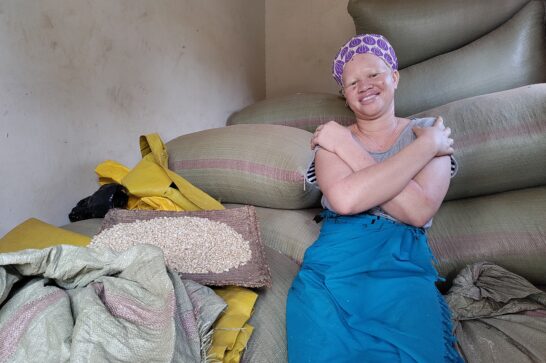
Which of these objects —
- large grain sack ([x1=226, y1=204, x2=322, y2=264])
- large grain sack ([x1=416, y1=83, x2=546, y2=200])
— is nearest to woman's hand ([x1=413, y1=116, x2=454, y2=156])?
large grain sack ([x1=416, y1=83, x2=546, y2=200])

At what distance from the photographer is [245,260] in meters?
0.75

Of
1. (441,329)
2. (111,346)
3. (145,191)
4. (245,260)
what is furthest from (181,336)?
(145,191)

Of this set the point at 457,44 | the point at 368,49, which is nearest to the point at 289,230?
the point at 368,49

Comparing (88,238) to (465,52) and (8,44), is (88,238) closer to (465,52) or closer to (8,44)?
(8,44)

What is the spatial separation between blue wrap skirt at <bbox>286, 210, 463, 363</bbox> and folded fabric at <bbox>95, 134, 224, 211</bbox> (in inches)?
15.9

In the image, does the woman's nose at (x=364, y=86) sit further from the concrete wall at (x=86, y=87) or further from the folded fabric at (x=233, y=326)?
the concrete wall at (x=86, y=87)

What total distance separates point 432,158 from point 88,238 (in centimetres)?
78

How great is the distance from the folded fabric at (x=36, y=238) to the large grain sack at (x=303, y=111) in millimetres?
916

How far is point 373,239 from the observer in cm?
80

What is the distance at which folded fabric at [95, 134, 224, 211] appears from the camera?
1082 mm

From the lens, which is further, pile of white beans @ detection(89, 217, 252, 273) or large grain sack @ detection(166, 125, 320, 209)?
large grain sack @ detection(166, 125, 320, 209)

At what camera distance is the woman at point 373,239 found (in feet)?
2.06

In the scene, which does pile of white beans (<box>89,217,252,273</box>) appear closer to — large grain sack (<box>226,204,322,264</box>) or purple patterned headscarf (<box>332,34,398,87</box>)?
large grain sack (<box>226,204,322,264</box>)

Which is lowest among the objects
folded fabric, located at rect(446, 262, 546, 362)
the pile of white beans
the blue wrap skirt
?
folded fabric, located at rect(446, 262, 546, 362)
